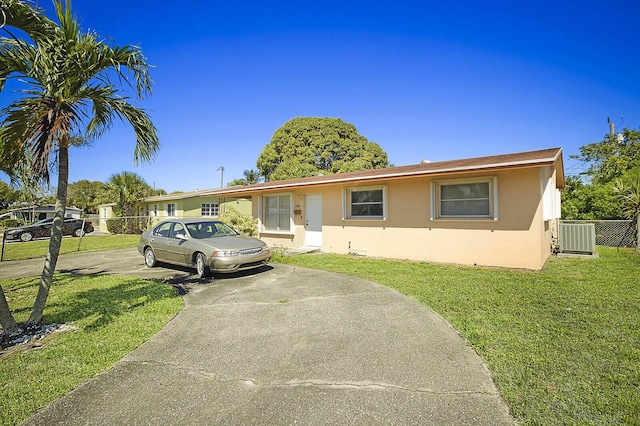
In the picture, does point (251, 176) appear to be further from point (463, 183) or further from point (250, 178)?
point (463, 183)

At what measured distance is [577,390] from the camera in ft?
8.98

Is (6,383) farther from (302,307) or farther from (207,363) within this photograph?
(302,307)

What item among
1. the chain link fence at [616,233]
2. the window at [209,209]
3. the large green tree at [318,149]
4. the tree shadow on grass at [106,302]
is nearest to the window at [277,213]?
the tree shadow on grass at [106,302]

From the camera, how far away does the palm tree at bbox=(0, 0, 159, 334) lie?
3.78 meters

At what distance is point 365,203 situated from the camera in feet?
37.2

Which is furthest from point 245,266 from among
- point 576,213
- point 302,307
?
point 576,213

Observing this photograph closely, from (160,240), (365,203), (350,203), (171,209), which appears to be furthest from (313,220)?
(171,209)

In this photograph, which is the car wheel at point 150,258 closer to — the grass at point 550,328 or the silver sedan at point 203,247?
the silver sedan at point 203,247

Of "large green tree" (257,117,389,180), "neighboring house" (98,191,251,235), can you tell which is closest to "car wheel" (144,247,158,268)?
"neighboring house" (98,191,251,235)

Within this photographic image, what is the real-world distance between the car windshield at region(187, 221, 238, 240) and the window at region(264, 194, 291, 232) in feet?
14.2

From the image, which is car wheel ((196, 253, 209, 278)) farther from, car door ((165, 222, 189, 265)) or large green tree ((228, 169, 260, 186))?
large green tree ((228, 169, 260, 186))

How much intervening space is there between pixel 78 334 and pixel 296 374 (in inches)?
128

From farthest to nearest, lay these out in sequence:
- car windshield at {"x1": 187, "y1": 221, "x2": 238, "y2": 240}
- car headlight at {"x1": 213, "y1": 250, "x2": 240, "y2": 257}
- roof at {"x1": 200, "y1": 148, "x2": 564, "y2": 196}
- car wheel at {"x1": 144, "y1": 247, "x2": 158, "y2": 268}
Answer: car wheel at {"x1": 144, "y1": 247, "x2": 158, "y2": 268} → car windshield at {"x1": 187, "y1": 221, "x2": 238, "y2": 240} → car headlight at {"x1": 213, "y1": 250, "x2": 240, "y2": 257} → roof at {"x1": 200, "y1": 148, "x2": 564, "y2": 196}

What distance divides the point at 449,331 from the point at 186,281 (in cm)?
620
